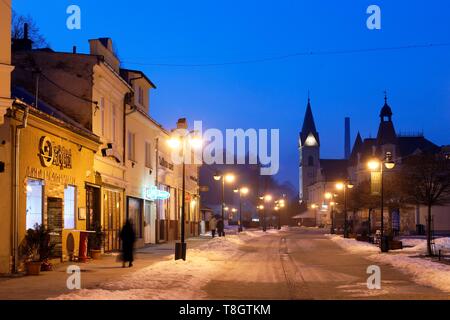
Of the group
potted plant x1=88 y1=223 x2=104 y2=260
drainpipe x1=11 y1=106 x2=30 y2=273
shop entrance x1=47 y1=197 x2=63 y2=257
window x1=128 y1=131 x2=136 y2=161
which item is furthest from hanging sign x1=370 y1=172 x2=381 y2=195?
drainpipe x1=11 y1=106 x2=30 y2=273

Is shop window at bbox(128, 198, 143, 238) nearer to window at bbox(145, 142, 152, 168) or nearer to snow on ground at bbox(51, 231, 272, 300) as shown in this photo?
window at bbox(145, 142, 152, 168)

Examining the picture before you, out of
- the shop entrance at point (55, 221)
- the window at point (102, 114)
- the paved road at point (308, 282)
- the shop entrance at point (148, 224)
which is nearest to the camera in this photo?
the paved road at point (308, 282)

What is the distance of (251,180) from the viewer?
123812 millimetres

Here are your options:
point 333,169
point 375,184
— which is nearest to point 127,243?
point 375,184

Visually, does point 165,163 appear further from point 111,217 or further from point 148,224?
point 111,217

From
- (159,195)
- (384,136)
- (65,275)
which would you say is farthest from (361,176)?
(65,275)

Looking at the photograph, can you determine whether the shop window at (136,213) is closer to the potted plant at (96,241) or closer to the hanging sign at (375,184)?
the potted plant at (96,241)

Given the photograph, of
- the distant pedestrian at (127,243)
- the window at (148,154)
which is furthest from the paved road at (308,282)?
the window at (148,154)

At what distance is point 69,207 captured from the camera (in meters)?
24.8

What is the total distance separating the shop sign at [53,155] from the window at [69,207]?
3.53 ft

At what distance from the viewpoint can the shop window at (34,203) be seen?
21.2 meters

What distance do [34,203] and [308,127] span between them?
147384 mm

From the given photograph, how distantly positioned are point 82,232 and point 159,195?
544 inches
